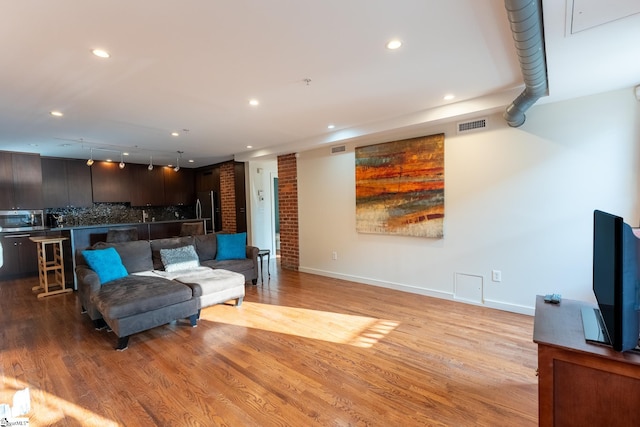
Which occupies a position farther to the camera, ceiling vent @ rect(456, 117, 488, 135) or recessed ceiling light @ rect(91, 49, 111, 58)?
ceiling vent @ rect(456, 117, 488, 135)

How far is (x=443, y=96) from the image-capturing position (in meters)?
3.18

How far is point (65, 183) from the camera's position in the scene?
654cm

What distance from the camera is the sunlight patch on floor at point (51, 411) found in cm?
182

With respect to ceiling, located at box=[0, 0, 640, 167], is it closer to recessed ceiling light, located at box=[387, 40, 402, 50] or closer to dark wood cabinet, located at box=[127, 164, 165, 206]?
recessed ceiling light, located at box=[387, 40, 402, 50]

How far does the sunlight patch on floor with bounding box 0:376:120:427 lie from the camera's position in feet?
5.97

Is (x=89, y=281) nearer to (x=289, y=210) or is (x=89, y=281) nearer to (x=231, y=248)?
(x=231, y=248)

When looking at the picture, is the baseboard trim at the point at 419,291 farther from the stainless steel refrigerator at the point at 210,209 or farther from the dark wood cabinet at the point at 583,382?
the stainless steel refrigerator at the point at 210,209

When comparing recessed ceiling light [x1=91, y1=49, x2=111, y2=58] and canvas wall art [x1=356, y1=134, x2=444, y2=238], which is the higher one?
recessed ceiling light [x1=91, y1=49, x2=111, y2=58]

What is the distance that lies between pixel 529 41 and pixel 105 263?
4440mm

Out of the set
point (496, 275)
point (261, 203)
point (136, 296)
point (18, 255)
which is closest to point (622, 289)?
point (496, 275)

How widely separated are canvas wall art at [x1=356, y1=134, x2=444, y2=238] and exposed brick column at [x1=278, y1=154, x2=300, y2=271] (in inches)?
60.0

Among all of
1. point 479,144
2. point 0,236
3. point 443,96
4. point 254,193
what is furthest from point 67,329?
point 479,144

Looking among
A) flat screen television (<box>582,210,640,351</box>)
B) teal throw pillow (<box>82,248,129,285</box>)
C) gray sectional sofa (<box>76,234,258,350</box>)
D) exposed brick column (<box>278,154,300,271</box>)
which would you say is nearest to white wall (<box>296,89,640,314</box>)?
exposed brick column (<box>278,154,300,271</box>)

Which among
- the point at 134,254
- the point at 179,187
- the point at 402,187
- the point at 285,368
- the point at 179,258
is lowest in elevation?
the point at 285,368
